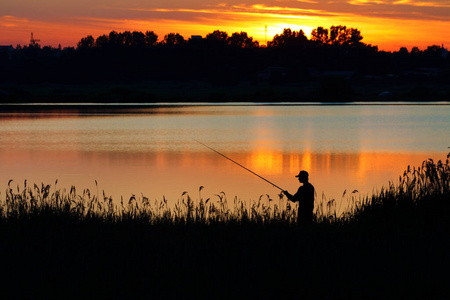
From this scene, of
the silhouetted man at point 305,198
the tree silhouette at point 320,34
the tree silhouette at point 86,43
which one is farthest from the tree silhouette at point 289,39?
the silhouetted man at point 305,198

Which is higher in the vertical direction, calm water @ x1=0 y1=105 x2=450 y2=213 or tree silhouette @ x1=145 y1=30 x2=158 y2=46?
tree silhouette @ x1=145 y1=30 x2=158 y2=46

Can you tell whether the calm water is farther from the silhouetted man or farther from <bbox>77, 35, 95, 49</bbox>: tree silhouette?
<bbox>77, 35, 95, 49</bbox>: tree silhouette

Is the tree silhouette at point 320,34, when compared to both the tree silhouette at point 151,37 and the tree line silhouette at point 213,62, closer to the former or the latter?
the tree line silhouette at point 213,62

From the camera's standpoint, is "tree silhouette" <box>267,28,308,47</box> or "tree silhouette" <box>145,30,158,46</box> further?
"tree silhouette" <box>267,28,308,47</box>

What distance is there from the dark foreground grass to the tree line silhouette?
123 metres

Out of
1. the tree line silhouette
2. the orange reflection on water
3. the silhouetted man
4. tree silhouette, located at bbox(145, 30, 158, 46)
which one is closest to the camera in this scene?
the silhouetted man

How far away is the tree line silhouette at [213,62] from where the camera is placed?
140 metres

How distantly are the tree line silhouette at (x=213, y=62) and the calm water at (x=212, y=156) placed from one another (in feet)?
285

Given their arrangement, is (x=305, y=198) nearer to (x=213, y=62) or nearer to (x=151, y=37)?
(x=213, y=62)

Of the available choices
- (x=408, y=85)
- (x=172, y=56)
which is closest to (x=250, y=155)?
(x=408, y=85)

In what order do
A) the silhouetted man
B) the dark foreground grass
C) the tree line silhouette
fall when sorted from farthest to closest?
the tree line silhouette
the silhouetted man
the dark foreground grass

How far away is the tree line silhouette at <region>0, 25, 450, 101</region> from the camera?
14012 centimetres

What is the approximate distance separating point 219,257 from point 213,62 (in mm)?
134957

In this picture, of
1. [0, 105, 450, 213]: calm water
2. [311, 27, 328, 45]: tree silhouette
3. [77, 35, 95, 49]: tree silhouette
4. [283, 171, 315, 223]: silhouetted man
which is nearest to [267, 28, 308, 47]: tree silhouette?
[311, 27, 328, 45]: tree silhouette
